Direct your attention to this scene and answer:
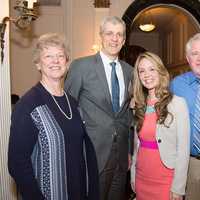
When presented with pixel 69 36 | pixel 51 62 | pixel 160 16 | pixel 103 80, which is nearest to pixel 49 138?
pixel 51 62

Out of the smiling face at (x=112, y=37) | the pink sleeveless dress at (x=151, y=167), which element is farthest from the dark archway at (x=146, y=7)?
the pink sleeveless dress at (x=151, y=167)

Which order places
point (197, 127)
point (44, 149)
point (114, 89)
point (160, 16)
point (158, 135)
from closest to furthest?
point (44, 149) < point (158, 135) < point (197, 127) < point (114, 89) < point (160, 16)

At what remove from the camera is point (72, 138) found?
1.75 metres

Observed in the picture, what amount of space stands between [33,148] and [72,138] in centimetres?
21

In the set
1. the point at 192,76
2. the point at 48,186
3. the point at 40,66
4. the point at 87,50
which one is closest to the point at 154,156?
the point at 192,76

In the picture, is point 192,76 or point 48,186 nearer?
point 48,186

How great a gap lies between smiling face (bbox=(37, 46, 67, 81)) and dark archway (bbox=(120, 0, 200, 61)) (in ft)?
12.3

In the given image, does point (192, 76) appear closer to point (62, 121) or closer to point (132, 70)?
point (132, 70)

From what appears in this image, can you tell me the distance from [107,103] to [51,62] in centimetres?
66

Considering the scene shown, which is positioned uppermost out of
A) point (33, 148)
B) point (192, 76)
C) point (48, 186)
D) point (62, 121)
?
point (192, 76)

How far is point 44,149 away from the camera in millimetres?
1652

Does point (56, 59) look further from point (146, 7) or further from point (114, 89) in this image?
point (146, 7)

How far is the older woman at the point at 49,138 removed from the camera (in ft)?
5.27

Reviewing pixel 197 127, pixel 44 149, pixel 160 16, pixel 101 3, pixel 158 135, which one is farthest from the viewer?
pixel 160 16
